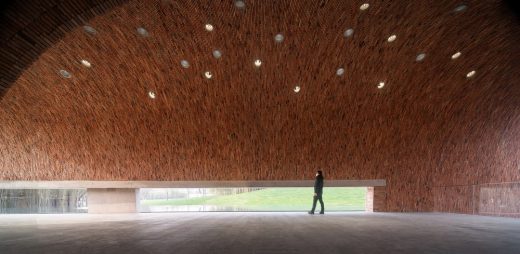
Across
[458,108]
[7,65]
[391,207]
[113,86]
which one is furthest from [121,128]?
[458,108]

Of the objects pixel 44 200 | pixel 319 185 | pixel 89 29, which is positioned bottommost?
pixel 44 200

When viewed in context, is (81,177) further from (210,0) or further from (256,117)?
(210,0)

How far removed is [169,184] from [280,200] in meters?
4.96

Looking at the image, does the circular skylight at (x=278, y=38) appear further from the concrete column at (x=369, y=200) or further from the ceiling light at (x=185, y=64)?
the concrete column at (x=369, y=200)

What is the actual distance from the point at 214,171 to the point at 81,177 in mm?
5169

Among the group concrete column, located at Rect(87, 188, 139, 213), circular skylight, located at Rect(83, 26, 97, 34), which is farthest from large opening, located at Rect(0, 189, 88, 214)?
circular skylight, located at Rect(83, 26, 97, 34)

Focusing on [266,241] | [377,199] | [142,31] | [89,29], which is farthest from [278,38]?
[377,199]

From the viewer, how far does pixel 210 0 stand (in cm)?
962

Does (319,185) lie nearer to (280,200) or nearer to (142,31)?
(280,200)

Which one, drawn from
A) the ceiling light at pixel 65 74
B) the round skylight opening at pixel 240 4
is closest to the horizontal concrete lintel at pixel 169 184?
the ceiling light at pixel 65 74

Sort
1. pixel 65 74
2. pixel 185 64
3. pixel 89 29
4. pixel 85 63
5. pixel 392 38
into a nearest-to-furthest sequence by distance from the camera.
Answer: pixel 89 29, pixel 392 38, pixel 85 63, pixel 185 64, pixel 65 74

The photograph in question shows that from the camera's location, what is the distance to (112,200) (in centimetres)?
1490

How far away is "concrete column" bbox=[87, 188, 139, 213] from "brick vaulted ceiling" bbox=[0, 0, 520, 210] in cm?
69

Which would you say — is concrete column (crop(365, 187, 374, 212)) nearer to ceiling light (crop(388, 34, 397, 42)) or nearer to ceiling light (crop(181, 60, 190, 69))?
ceiling light (crop(388, 34, 397, 42))
